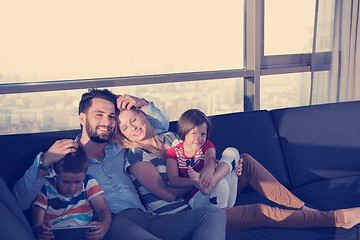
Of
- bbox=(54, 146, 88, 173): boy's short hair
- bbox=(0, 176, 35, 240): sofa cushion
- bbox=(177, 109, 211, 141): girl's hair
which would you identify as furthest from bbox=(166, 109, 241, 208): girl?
bbox=(0, 176, 35, 240): sofa cushion

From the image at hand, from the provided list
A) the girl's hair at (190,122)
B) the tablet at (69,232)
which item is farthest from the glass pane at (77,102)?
the tablet at (69,232)

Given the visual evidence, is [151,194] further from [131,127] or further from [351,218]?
[351,218]

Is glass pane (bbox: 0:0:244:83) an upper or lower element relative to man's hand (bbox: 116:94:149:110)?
upper

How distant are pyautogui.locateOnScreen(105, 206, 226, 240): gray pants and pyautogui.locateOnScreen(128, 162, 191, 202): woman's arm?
0.38ft

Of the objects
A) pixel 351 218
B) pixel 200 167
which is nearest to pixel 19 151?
pixel 200 167

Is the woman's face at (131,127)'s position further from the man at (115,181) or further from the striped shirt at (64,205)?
the striped shirt at (64,205)

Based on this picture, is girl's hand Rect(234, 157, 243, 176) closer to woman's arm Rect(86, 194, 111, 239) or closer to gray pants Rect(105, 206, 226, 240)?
gray pants Rect(105, 206, 226, 240)

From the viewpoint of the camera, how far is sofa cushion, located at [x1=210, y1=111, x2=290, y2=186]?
100 inches

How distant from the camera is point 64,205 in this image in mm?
1927

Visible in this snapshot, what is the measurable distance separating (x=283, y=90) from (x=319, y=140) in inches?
42.0

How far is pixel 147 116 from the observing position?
7.78 ft

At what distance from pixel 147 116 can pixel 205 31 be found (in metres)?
1.35

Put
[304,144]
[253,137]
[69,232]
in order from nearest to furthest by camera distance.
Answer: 1. [69,232]
2. [253,137]
3. [304,144]

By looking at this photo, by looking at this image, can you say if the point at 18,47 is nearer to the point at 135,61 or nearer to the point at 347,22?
the point at 135,61
